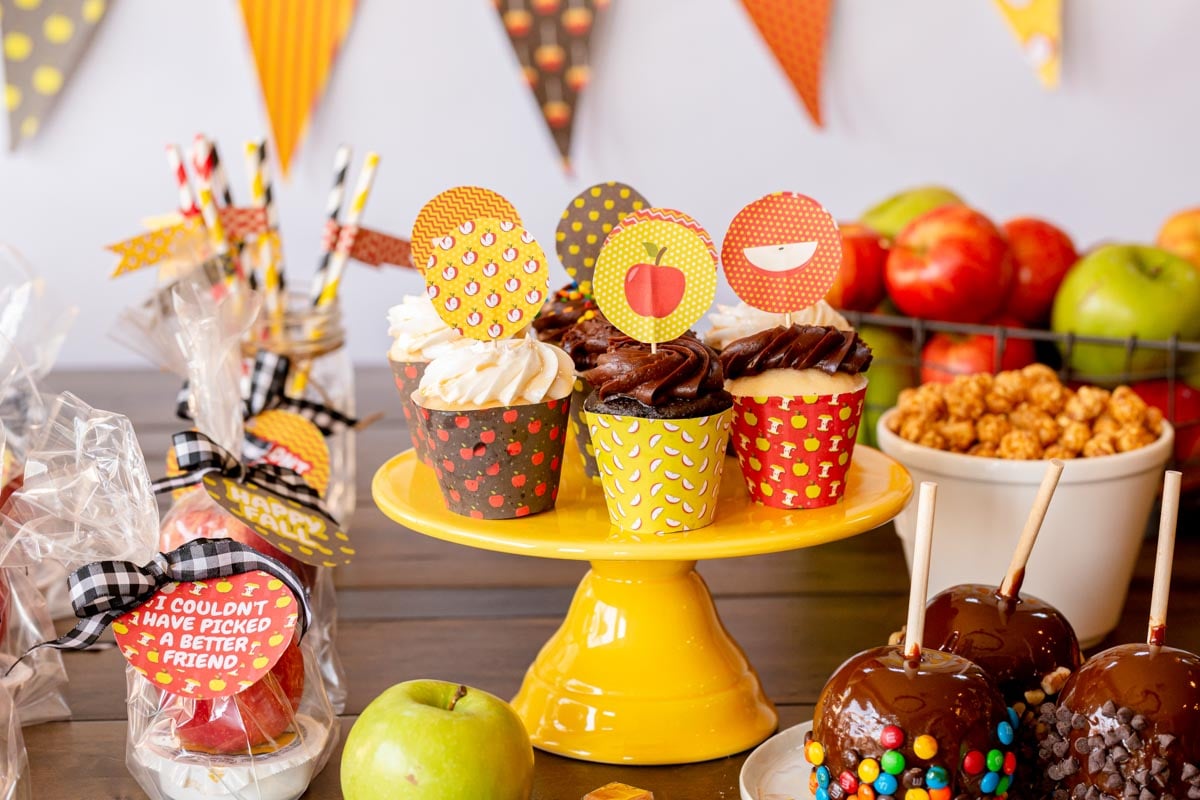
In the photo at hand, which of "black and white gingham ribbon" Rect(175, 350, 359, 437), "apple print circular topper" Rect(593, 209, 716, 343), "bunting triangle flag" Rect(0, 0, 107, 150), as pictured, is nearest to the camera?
"apple print circular topper" Rect(593, 209, 716, 343)

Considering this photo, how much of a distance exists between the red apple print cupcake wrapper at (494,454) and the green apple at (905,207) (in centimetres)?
82

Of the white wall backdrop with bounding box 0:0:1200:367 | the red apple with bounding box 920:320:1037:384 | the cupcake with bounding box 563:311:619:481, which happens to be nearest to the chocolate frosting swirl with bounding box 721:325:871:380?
the cupcake with bounding box 563:311:619:481

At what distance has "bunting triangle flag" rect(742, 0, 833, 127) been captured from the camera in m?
2.18

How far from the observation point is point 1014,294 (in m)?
1.46

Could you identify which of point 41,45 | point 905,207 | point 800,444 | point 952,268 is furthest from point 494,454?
point 41,45

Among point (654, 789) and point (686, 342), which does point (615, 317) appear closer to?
point (686, 342)

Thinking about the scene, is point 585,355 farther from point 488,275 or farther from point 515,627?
point 515,627

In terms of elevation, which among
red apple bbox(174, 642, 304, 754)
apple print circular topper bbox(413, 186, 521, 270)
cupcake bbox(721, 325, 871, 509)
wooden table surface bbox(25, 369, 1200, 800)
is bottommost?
wooden table surface bbox(25, 369, 1200, 800)

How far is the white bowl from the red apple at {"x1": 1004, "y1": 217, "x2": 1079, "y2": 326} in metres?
0.39

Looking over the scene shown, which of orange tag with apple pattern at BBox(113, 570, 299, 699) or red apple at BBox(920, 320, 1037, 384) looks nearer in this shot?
orange tag with apple pattern at BBox(113, 570, 299, 699)

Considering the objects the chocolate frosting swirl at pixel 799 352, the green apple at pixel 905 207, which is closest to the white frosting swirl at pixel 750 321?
the chocolate frosting swirl at pixel 799 352

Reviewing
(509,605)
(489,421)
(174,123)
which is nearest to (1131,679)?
(489,421)

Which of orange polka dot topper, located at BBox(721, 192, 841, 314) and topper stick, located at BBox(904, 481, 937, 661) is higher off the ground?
orange polka dot topper, located at BBox(721, 192, 841, 314)

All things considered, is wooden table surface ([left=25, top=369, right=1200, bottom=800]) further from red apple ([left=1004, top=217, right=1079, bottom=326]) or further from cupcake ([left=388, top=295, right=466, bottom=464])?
red apple ([left=1004, top=217, right=1079, bottom=326])
